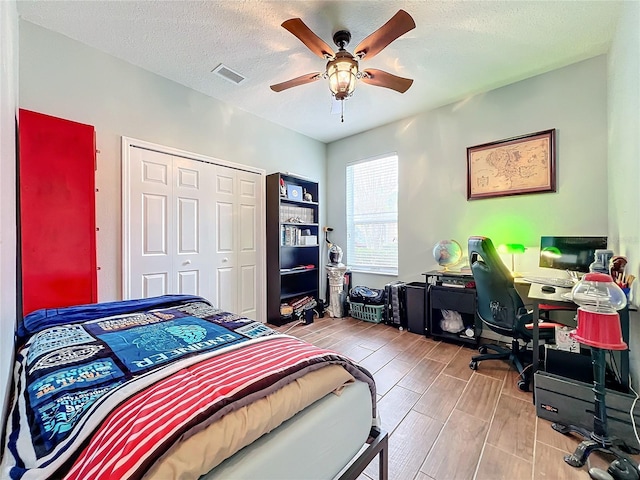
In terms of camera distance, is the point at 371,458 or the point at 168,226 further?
the point at 168,226

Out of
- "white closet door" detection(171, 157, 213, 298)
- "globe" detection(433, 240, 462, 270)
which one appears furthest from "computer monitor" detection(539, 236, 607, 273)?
"white closet door" detection(171, 157, 213, 298)

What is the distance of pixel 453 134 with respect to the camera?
3.30 meters

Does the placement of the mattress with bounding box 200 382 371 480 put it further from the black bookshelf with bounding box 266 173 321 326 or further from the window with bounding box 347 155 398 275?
the window with bounding box 347 155 398 275

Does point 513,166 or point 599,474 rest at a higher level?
point 513,166

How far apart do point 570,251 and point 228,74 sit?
3.55 m

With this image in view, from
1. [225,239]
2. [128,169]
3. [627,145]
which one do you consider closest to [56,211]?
[128,169]

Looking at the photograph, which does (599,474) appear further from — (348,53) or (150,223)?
(150,223)

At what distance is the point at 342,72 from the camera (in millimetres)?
2076

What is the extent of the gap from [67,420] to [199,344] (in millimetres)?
484

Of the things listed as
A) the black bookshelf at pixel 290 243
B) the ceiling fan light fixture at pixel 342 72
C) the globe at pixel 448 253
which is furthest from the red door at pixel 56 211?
the globe at pixel 448 253

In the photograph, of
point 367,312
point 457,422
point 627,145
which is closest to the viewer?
point 457,422

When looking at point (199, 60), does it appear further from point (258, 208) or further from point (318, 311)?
point (318, 311)

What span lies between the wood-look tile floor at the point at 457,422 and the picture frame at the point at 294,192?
6.96ft

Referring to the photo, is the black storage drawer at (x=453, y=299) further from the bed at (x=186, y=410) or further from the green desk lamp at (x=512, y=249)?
the bed at (x=186, y=410)
